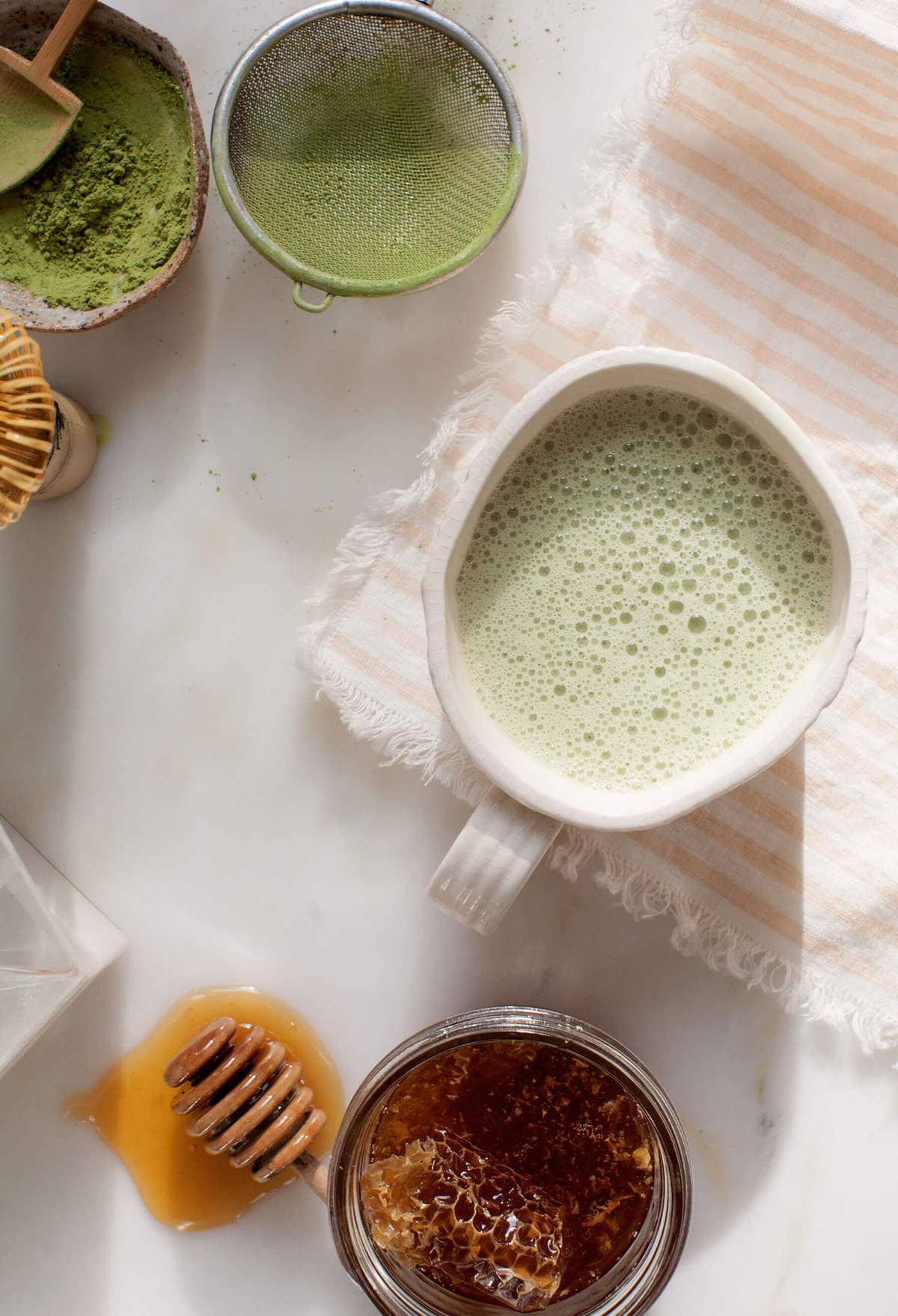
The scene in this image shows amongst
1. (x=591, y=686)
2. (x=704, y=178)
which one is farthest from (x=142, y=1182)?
(x=704, y=178)

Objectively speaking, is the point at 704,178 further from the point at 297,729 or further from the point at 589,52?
the point at 297,729

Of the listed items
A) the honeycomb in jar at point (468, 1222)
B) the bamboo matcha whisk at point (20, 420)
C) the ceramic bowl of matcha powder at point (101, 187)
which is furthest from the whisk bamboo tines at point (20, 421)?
the honeycomb in jar at point (468, 1222)

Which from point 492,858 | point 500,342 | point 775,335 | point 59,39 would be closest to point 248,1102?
point 492,858

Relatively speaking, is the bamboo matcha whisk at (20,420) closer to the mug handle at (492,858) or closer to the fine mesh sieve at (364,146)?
the fine mesh sieve at (364,146)

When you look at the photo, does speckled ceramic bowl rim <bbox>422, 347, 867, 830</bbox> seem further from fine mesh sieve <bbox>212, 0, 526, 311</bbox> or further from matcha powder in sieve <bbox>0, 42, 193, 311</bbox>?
matcha powder in sieve <bbox>0, 42, 193, 311</bbox>

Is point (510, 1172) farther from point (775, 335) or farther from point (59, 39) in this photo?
point (59, 39)

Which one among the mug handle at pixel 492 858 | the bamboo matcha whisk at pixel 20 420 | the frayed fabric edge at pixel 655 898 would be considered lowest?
the frayed fabric edge at pixel 655 898
